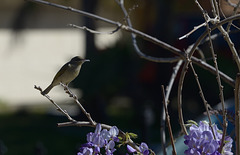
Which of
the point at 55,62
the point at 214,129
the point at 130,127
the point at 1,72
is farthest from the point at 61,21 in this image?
the point at 214,129

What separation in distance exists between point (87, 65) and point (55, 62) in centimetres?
811

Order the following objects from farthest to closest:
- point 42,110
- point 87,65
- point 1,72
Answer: point 1,72
point 42,110
point 87,65

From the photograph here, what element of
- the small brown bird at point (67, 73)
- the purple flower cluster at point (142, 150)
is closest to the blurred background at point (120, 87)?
the small brown bird at point (67, 73)

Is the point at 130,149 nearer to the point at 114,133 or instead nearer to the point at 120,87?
the point at 114,133

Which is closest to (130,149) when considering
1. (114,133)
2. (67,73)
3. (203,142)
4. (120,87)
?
(114,133)

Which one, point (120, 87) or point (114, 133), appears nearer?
point (114, 133)

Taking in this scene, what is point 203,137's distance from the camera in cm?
171

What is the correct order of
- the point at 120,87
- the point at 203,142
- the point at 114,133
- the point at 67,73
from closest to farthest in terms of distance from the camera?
1. the point at 203,142
2. the point at 114,133
3. the point at 67,73
4. the point at 120,87

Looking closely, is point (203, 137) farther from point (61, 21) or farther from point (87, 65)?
point (61, 21)

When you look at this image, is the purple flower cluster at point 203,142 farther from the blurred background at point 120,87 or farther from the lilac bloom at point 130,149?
the blurred background at point 120,87

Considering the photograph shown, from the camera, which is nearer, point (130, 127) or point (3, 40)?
point (130, 127)

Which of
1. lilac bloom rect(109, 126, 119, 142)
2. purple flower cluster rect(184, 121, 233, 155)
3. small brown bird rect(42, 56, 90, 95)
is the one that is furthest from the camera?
small brown bird rect(42, 56, 90, 95)

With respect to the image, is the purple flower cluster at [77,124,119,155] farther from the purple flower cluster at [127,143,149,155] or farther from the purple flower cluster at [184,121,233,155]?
the purple flower cluster at [184,121,233,155]

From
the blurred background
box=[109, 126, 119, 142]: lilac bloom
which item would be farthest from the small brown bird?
the blurred background
